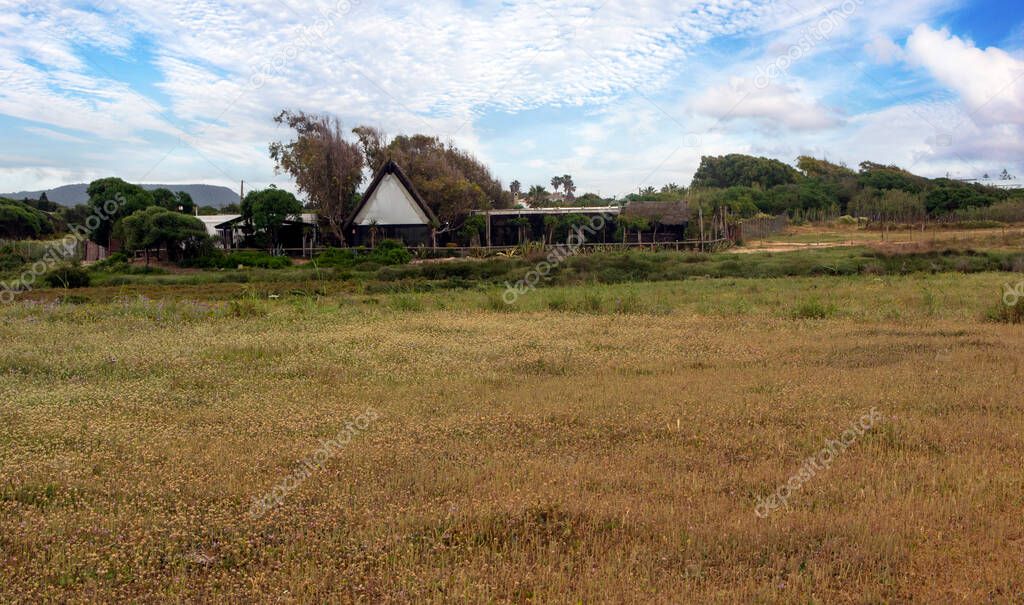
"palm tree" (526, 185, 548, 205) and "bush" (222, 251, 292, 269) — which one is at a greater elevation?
"palm tree" (526, 185, 548, 205)

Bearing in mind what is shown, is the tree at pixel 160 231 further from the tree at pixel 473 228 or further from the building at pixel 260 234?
the tree at pixel 473 228

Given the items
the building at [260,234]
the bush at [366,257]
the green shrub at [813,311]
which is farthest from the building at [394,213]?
the green shrub at [813,311]

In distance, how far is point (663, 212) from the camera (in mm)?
44938

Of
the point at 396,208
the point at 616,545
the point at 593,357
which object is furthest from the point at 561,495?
the point at 396,208

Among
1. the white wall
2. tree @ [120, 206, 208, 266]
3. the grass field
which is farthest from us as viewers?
the white wall

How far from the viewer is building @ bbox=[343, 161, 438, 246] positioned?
41531 mm

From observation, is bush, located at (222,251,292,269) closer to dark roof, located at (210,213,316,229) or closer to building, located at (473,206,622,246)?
dark roof, located at (210,213,316,229)

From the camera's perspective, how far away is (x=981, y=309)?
1527 centimetres

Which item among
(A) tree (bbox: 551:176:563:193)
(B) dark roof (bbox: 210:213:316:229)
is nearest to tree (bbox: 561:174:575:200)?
(A) tree (bbox: 551:176:563:193)

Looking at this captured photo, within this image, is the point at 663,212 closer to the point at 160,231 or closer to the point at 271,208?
the point at 271,208

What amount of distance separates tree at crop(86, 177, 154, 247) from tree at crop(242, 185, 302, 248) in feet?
18.6

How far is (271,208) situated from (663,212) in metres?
22.9

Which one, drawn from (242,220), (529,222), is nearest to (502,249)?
(529,222)

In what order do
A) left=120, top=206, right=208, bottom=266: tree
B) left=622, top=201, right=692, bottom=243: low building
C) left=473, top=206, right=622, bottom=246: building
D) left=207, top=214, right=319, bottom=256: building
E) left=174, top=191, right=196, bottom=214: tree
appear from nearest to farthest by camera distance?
1. left=120, top=206, right=208, bottom=266: tree
2. left=207, top=214, right=319, bottom=256: building
3. left=473, top=206, right=622, bottom=246: building
4. left=174, top=191, right=196, bottom=214: tree
5. left=622, top=201, right=692, bottom=243: low building
